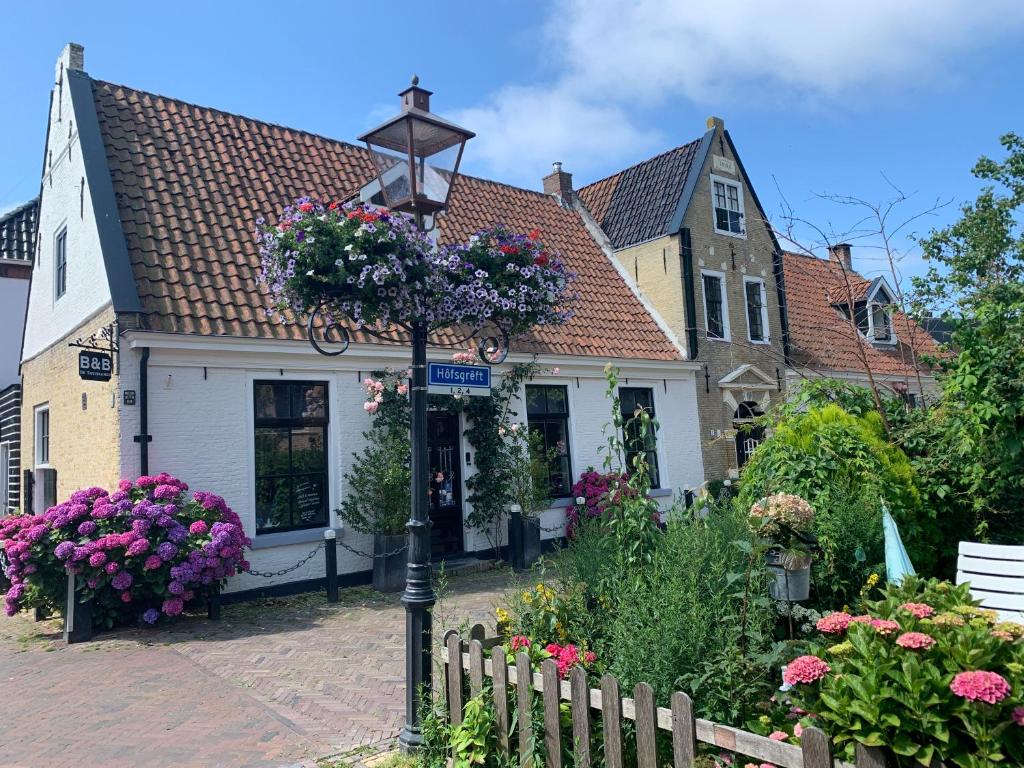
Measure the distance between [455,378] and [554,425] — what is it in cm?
780

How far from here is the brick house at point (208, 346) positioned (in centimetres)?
902

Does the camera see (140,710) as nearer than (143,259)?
Yes

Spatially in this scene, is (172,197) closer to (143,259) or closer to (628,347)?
(143,259)

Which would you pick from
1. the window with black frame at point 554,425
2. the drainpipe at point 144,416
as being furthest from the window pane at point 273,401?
the window with black frame at point 554,425

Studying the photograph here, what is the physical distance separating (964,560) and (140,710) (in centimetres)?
605

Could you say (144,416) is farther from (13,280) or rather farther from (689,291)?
(13,280)

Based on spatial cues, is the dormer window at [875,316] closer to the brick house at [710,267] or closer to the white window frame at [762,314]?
the brick house at [710,267]

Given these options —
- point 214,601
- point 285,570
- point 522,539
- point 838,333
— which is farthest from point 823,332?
point 214,601

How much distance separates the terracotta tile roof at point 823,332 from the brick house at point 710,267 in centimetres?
148

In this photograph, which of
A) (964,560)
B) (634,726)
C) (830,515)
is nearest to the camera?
(634,726)

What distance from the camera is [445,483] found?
11398mm

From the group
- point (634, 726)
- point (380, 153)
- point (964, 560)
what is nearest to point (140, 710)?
point (634, 726)

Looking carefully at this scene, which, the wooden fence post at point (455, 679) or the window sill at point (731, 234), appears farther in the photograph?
the window sill at point (731, 234)

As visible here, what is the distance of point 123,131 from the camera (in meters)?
10.9
